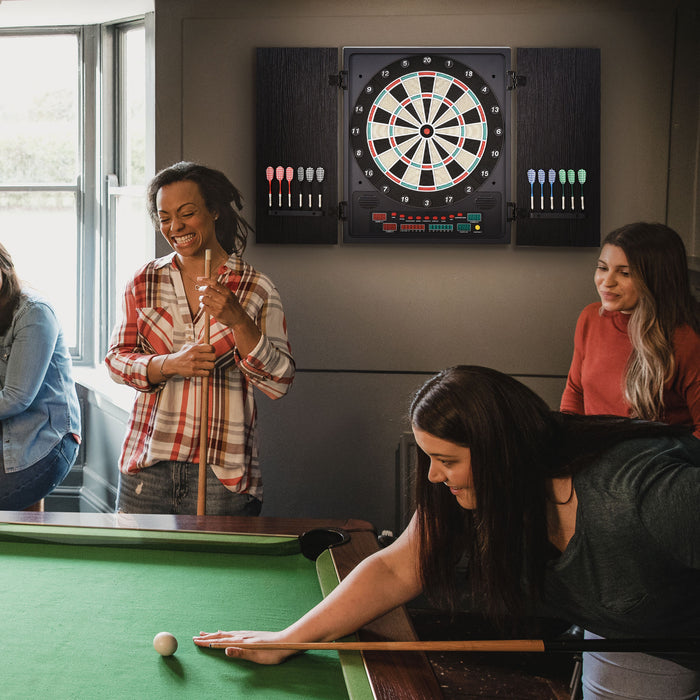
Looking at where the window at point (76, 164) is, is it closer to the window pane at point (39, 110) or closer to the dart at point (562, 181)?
the window pane at point (39, 110)

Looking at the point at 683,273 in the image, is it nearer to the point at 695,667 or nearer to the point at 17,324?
the point at 695,667

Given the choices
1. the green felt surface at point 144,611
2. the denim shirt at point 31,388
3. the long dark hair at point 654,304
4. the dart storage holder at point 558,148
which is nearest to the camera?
the green felt surface at point 144,611

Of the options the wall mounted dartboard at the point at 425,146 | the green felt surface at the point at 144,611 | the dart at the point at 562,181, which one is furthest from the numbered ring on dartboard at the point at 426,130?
the green felt surface at the point at 144,611

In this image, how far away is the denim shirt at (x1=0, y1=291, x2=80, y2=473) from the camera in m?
3.00

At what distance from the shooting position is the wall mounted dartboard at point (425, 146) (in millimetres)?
3363

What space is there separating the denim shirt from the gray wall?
0.82m

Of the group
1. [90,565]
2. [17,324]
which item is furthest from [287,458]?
[90,565]

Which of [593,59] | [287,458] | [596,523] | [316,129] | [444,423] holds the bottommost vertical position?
[287,458]

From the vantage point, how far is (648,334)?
7.93 feet

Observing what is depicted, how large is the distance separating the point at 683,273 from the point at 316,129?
1581mm

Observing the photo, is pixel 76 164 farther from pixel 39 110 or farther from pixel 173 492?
pixel 173 492

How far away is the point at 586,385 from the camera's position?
8.55ft

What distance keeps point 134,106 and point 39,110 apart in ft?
1.84

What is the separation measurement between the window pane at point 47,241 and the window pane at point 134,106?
41cm
